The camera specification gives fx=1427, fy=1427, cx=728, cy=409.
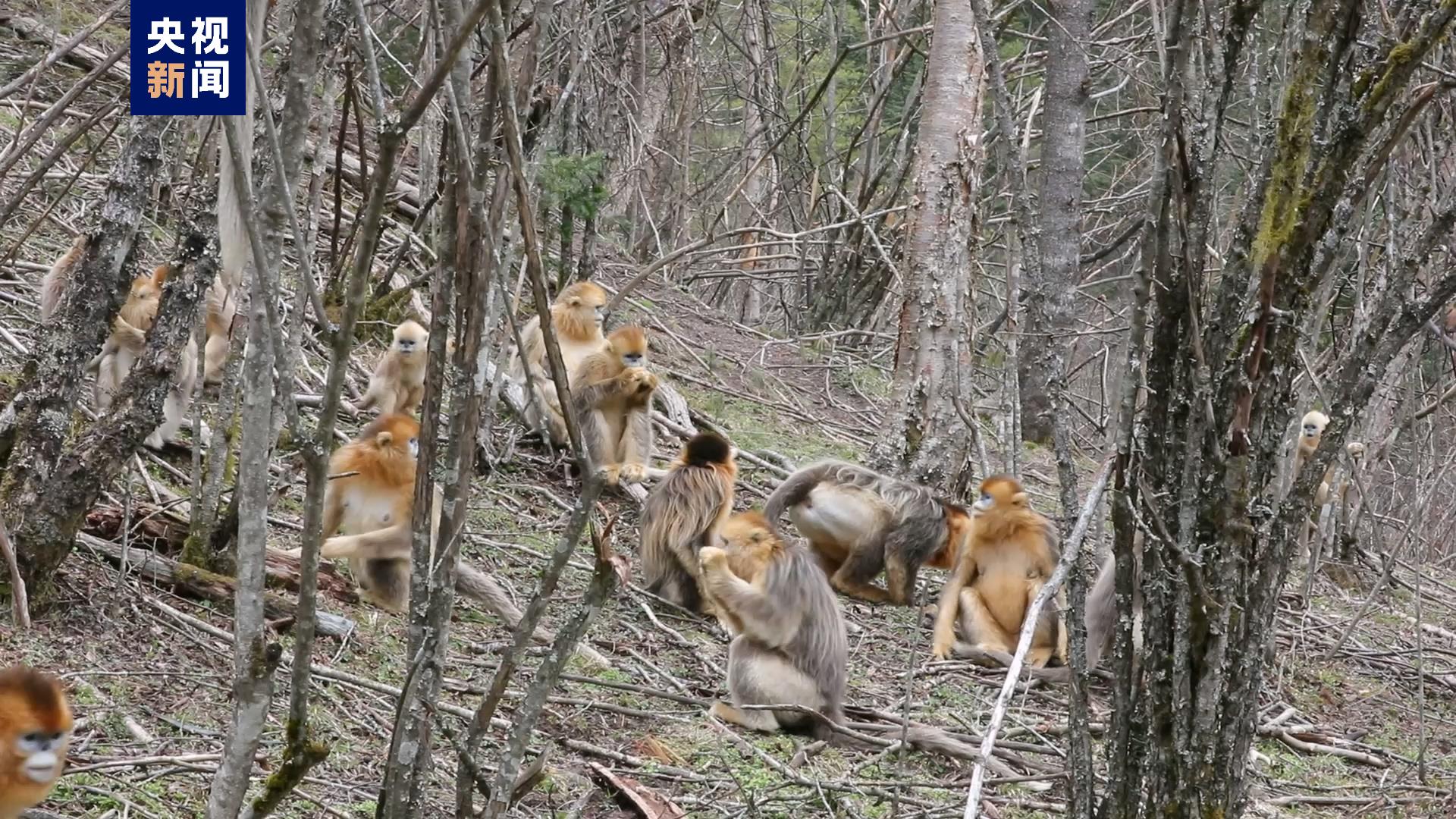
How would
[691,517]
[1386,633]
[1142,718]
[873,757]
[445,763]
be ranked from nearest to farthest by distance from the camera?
[1142,718], [445,763], [873,757], [691,517], [1386,633]

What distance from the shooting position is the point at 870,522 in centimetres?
689

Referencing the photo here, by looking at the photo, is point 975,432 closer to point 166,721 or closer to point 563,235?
point 166,721

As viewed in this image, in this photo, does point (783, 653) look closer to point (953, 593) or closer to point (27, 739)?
point (953, 593)

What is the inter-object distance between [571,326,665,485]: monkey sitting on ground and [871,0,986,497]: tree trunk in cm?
122

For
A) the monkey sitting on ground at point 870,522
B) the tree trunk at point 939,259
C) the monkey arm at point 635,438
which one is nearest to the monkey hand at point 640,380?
the monkey arm at point 635,438

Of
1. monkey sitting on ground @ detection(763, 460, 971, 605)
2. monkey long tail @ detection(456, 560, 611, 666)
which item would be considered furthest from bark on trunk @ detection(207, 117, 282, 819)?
monkey sitting on ground @ detection(763, 460, 971, 605)

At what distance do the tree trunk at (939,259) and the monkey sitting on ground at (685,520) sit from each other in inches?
52.1

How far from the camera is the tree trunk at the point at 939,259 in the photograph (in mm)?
7215

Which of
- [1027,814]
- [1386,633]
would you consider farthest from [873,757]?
[1386,633]

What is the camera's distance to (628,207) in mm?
13781

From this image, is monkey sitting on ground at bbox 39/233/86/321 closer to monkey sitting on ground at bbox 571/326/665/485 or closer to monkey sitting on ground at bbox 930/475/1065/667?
monkey sitting on ground at bbox 571/326/665/485

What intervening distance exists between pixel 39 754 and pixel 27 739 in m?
0.03

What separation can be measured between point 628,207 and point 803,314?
81.6 inches

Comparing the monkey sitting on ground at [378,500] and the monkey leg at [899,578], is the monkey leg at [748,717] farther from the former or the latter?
the monkey leg at [899,578]
